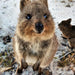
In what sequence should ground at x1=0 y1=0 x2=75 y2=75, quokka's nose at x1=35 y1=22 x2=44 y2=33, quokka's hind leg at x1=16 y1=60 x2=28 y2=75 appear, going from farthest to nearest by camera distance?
ground at x1=0 y1=0 x2=75 y2=75
quokka's hind leg at x1=16 y1=60 x2=28 y2=75
quokka's nose at x1=35 y1=22 x2=44 y2=33

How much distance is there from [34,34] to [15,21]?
290cm

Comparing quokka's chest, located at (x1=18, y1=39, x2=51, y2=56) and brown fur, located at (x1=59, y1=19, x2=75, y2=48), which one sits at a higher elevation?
quokka's chest, located at (x1=18, y1=39, x2=51, y2=56)

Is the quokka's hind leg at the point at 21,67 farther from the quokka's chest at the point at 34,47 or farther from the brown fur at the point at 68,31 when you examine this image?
the brown fur at the point at 68,31

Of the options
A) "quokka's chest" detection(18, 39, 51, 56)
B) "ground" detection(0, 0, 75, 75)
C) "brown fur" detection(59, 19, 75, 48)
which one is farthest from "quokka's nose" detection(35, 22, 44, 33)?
"brown fur" detection(59, 19, 75, 48)

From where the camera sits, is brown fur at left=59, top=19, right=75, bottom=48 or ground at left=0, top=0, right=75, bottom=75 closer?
ground at left=0, top=0, right=75, bottom=75

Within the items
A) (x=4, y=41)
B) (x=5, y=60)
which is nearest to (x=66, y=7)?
(x=4, y=41)

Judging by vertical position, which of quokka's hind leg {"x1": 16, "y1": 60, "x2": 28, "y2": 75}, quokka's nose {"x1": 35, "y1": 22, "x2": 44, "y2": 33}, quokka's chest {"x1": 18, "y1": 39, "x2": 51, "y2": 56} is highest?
quokka's nose {"x1": 35, "y1": 22, "x2": 44, "y2": 33}

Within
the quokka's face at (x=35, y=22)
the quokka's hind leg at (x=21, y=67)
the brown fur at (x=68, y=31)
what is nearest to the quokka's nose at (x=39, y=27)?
the quokka's face at (x=35, y=22)

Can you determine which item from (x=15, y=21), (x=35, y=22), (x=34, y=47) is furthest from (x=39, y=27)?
(x=15, y=21)

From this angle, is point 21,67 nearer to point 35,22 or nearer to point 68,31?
point 35,22

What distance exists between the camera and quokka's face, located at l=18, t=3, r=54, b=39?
2.83 m

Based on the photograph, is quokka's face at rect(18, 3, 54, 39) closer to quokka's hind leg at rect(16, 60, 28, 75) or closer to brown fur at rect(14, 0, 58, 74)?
brown fur at rect(14, 0, 58, 74)

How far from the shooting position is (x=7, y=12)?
616 cm

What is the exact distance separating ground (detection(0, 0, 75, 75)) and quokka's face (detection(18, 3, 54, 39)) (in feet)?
4.66
